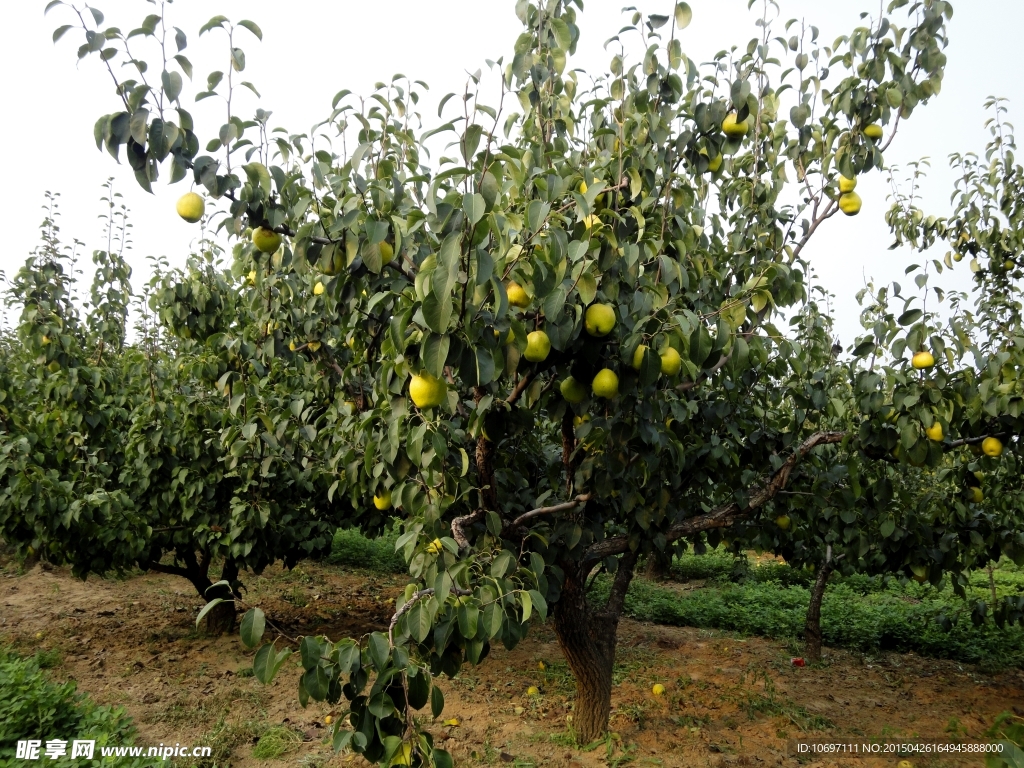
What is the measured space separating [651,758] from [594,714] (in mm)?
385

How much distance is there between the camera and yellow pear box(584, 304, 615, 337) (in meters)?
2.01

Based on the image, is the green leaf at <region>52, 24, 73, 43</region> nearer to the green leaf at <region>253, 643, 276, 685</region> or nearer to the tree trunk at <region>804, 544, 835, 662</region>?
the green leaf at <region>253, 643, 276, 685</region>

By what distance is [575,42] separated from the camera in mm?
2619

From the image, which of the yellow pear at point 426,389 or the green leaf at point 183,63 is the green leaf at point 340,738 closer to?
the yellow pear at point 426,389

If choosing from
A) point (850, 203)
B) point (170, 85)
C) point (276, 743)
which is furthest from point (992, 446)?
point (276, 743)

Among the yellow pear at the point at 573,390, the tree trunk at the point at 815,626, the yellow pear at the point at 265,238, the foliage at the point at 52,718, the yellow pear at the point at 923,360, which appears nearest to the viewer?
the yellow pear at the point at 265,238

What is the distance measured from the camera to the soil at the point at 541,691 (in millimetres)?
4055

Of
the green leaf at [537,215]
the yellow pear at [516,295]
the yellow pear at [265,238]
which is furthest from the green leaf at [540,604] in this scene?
the yellow pear at [265,238]

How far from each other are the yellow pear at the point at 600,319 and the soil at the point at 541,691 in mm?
2832

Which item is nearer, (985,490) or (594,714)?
(594,714)

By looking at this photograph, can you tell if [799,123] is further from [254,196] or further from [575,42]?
[254,196]

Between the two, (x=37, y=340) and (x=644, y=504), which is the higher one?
(x=37, y=340)

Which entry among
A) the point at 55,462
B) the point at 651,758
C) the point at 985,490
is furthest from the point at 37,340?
the point at 985,490

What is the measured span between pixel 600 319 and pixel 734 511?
173cm
